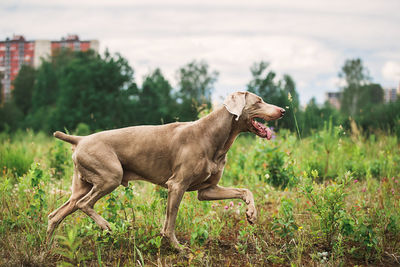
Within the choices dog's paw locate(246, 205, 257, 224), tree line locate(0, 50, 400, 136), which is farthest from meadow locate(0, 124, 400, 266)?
tree line locate(0, 50, 400, 136)

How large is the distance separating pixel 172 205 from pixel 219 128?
3.23ft

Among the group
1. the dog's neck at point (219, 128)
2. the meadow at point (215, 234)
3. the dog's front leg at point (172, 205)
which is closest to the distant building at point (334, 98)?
the meadow at point (215, 234)

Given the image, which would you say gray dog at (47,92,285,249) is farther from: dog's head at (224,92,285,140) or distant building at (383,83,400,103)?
distant building at (383,83,400,103)

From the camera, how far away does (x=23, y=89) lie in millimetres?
40125

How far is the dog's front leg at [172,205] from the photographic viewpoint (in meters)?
4.08

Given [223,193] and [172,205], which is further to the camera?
[223,193]

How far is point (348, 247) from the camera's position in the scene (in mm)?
4438

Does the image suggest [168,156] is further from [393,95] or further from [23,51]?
[23,51]

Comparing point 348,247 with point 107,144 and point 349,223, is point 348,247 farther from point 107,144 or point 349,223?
point 107,144

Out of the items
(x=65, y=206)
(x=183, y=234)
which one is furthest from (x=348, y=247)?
(x=65, y=206)

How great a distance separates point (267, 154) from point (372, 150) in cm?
390

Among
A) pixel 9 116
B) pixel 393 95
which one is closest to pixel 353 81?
→ pixel 393 95

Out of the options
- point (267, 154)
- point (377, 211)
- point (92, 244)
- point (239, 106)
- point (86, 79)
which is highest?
point (86, 79)

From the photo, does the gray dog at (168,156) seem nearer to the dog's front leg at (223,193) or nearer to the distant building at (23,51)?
the dog's front leg at (223,193)
